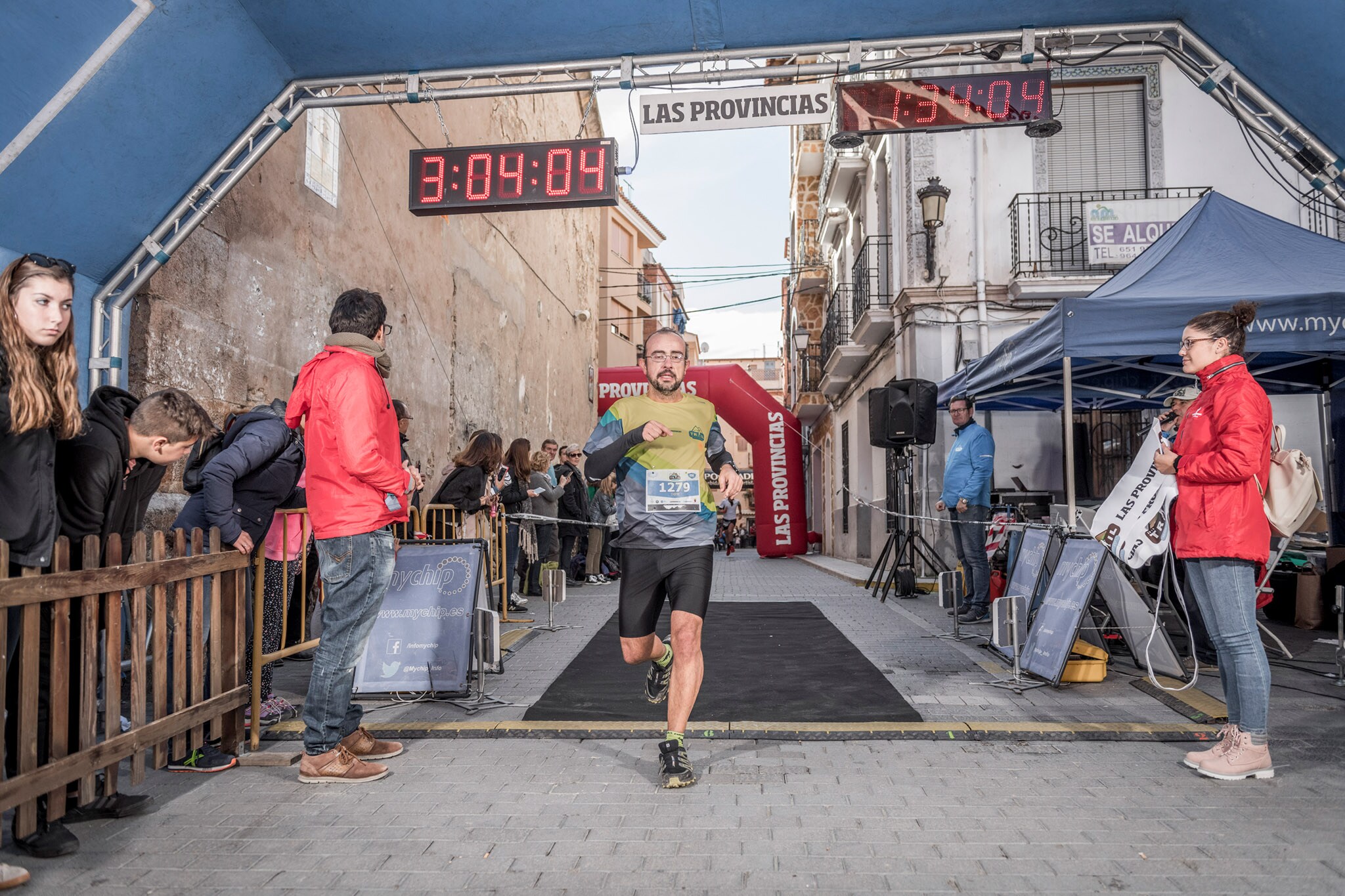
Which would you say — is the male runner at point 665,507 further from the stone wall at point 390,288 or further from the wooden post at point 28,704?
the stone wall at point 390,288

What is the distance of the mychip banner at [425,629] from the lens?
5551mm

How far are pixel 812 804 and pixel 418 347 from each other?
36.7ft

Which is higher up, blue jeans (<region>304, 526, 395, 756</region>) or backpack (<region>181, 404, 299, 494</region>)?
backpack (<region>181, 404, 299, 494</region>)

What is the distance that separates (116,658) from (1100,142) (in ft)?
47.1

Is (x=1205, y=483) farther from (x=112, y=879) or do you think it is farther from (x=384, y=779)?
(x=112, y=879)

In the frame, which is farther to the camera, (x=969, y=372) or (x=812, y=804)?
(x=969, y=372)

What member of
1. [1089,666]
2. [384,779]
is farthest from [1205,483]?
[384,779]

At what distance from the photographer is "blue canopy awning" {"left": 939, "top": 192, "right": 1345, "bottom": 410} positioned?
21.0 ft

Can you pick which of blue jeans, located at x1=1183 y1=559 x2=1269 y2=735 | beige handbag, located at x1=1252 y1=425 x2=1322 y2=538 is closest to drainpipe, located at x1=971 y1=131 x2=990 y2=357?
beige handbag, located at x1=1252 y1=425 x2=1322 y2=538

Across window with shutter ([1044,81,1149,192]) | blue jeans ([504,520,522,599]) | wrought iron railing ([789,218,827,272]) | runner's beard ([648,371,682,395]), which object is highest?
wrought iron railing ([789,218,827,272])

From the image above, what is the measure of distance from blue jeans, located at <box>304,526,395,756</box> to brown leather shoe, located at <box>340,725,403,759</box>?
0.47 ft

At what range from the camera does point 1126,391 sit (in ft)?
32.8

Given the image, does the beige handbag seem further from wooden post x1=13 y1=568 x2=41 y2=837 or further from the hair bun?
wooden post x1=13 y1=568 x2=41 y2=837

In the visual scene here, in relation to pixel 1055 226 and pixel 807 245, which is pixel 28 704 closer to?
pixel 1055 226
